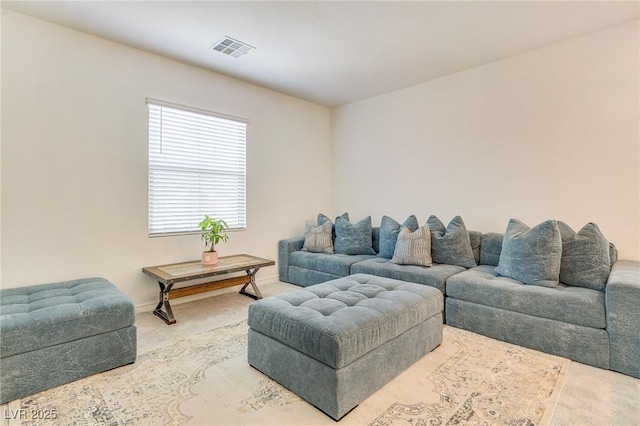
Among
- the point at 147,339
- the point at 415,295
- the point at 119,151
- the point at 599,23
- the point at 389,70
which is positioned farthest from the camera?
the point at 389,70

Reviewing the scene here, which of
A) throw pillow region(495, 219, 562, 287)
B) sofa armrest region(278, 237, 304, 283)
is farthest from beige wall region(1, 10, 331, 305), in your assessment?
throw pillow region(495, 219, 562, 287)

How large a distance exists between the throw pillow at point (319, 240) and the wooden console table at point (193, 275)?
780 millimetres

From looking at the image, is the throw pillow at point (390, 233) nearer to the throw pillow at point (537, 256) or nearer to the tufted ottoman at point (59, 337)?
the throw pillow at point (537, 256)

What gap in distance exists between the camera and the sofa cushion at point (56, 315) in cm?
179

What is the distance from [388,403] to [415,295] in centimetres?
76

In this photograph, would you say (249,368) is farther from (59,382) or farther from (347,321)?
(59,382)

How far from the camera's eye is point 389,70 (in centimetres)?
371

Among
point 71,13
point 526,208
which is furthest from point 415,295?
point 71,13

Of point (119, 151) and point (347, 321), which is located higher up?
point (119, 151)

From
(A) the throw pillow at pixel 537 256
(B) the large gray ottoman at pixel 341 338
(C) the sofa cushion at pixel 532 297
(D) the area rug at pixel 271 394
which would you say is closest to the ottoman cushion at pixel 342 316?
(B) the large gray ottoman at pixel 341 338

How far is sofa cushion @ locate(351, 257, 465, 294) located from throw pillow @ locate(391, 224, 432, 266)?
2.5 inches

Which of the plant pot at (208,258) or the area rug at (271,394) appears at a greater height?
the plant pot at (208,258)

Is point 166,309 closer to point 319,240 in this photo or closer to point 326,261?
point 326,261

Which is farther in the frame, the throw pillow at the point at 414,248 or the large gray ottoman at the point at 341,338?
the throw pillow at the point at 414,248
